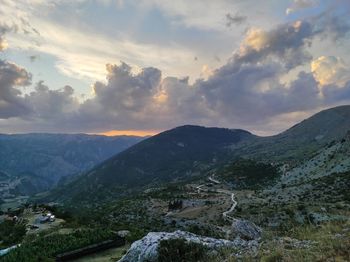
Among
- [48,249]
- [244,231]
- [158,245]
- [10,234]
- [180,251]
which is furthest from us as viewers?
[10,234]

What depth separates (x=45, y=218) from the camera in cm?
6531

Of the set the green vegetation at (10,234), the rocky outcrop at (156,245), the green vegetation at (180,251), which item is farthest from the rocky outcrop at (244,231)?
the green vegetation at (10,234)

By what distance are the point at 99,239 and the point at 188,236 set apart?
1499 cm

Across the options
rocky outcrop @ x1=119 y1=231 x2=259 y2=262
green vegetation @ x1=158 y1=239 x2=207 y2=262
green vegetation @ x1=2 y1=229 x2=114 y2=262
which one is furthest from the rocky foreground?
green vegetation @ x1=2 y1=229 x2=114 y2=262

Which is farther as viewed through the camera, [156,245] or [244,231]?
[244,231]

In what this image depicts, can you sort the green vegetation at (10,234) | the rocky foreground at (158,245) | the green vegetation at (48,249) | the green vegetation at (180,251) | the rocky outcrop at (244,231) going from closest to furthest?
1. the green vegetation at (180,251)
2. the rocky foreground at (158,245)
3. the rocky outcrop at (244,231)
4. the green vegetation at (48,249)
5. the green vegetation at (10,234)

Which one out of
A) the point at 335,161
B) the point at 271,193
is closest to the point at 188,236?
the point at 271,193

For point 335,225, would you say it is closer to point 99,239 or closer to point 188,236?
point 188,236

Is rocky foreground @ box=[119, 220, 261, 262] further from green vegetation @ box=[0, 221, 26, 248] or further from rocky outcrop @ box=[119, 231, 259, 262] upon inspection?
green vegetation @ box=[0, 221, 26, 248]

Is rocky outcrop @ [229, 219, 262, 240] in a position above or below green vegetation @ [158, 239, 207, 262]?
below

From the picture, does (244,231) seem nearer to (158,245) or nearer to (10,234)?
(158,245)

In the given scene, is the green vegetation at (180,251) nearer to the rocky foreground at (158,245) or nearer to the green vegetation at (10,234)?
the rocky foreground at (158,245)

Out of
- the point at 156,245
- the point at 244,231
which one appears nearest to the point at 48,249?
the point at 244,231

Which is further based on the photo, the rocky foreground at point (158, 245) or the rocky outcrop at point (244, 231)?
the rocky outcrop at point (244, 231)
